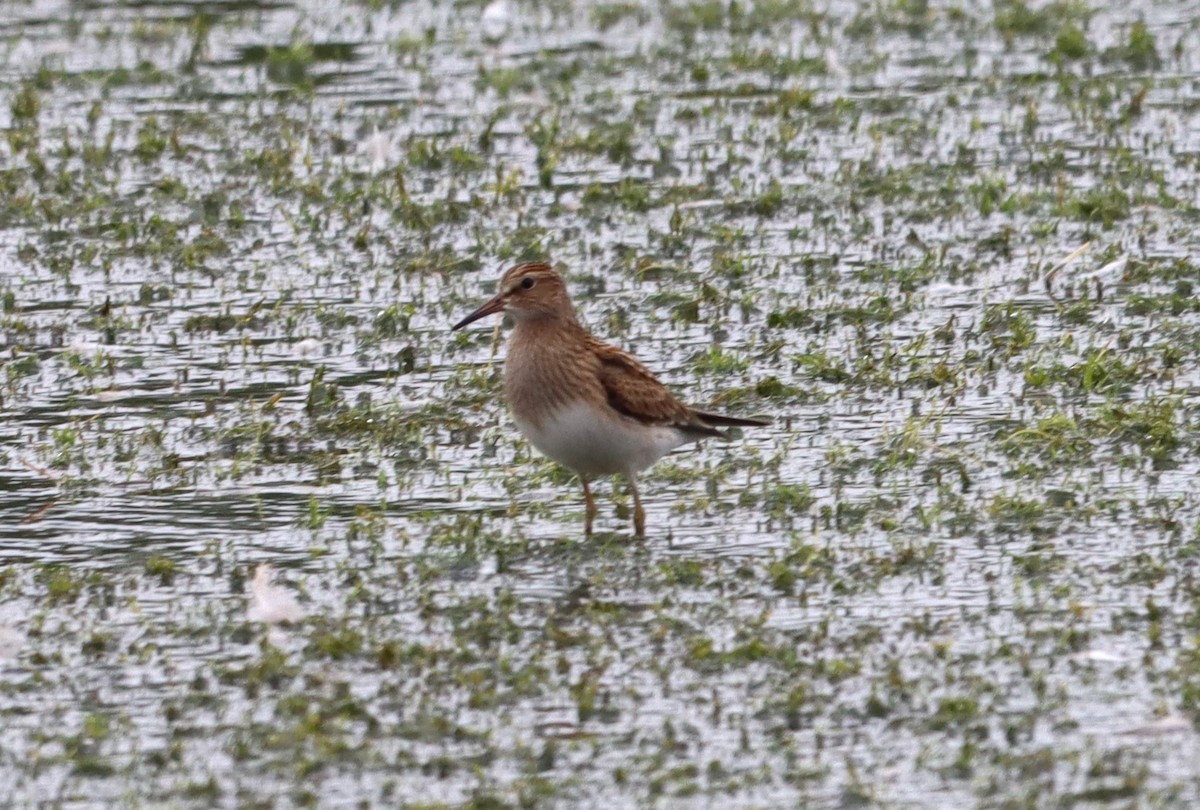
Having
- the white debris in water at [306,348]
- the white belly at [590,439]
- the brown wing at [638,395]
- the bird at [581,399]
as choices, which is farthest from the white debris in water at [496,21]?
the white belly at [590,439]

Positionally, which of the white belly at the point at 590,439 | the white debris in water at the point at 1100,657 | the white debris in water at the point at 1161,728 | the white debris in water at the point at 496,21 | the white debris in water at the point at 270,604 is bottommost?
the white debris in water at the point at 1161,728

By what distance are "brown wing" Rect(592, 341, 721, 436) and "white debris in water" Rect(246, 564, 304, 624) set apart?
1764 mm

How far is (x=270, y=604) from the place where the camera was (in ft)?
29.6

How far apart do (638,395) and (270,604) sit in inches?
79.1

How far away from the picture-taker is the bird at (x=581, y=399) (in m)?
9.95

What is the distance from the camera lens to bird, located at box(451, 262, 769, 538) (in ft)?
32.6

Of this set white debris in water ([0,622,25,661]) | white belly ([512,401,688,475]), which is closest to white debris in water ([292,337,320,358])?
white belly ([512,401,688,475])

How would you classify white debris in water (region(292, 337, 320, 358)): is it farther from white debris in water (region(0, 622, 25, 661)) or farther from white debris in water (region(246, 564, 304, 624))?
white debris in water (region(0, 622, 25, 661))

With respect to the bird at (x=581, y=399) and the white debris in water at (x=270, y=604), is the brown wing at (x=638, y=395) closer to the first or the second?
the bird at (x=581, y=399)

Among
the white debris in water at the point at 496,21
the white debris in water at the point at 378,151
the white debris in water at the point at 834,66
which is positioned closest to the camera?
the white debris in water at the point at 378,151

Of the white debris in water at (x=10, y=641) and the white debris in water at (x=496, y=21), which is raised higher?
the white debris in water at (x=496, y=21)

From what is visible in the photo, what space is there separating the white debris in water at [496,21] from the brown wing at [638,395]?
10606 millimetres

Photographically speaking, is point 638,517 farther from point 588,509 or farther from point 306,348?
point 306,348

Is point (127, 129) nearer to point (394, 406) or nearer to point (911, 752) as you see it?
point (394, 406)
